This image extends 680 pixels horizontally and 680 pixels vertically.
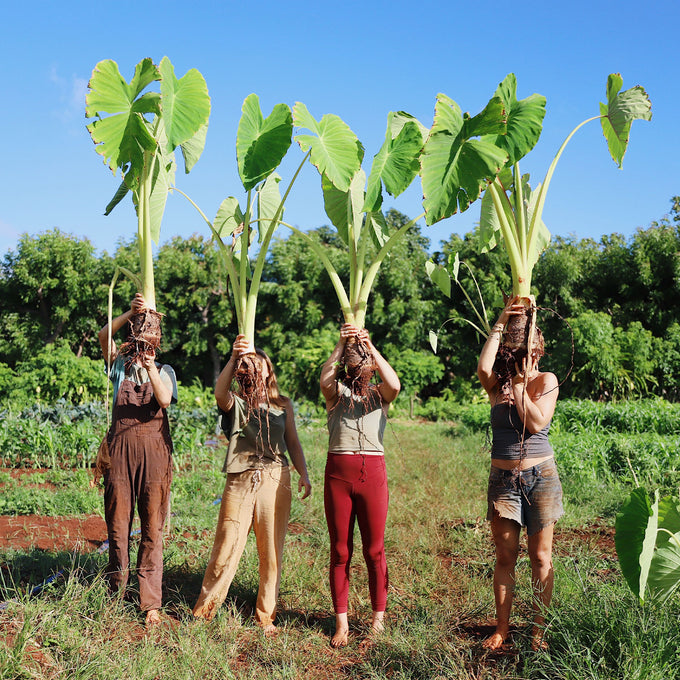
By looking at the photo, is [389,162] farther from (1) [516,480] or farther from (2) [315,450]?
(2) [315,450]

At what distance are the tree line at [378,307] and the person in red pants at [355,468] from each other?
33.7 ft

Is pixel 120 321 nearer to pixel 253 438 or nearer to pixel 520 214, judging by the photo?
pixel 253 438

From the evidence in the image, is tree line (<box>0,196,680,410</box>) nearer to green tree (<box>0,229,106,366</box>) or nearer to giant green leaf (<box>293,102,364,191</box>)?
green tree (<box>0,229,106,366</box>)

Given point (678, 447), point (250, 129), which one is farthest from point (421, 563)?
point (678, 447)

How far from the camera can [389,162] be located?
10.8 ft

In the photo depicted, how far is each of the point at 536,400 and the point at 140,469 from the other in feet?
6.97

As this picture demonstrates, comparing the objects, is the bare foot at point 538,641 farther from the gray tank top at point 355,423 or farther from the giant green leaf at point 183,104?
the giant green leaf at point 183,104

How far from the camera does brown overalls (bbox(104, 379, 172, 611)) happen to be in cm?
328

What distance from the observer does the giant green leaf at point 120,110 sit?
308 centimetres

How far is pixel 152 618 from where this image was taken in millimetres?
3236

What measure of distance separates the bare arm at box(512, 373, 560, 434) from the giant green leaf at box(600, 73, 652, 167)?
1.46m

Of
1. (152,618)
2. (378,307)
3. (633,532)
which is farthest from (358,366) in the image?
(378,307)

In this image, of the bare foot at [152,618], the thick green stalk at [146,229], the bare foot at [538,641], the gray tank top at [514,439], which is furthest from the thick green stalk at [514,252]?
the bare foot at [152,618]

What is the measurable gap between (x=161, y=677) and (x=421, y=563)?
205 cm
